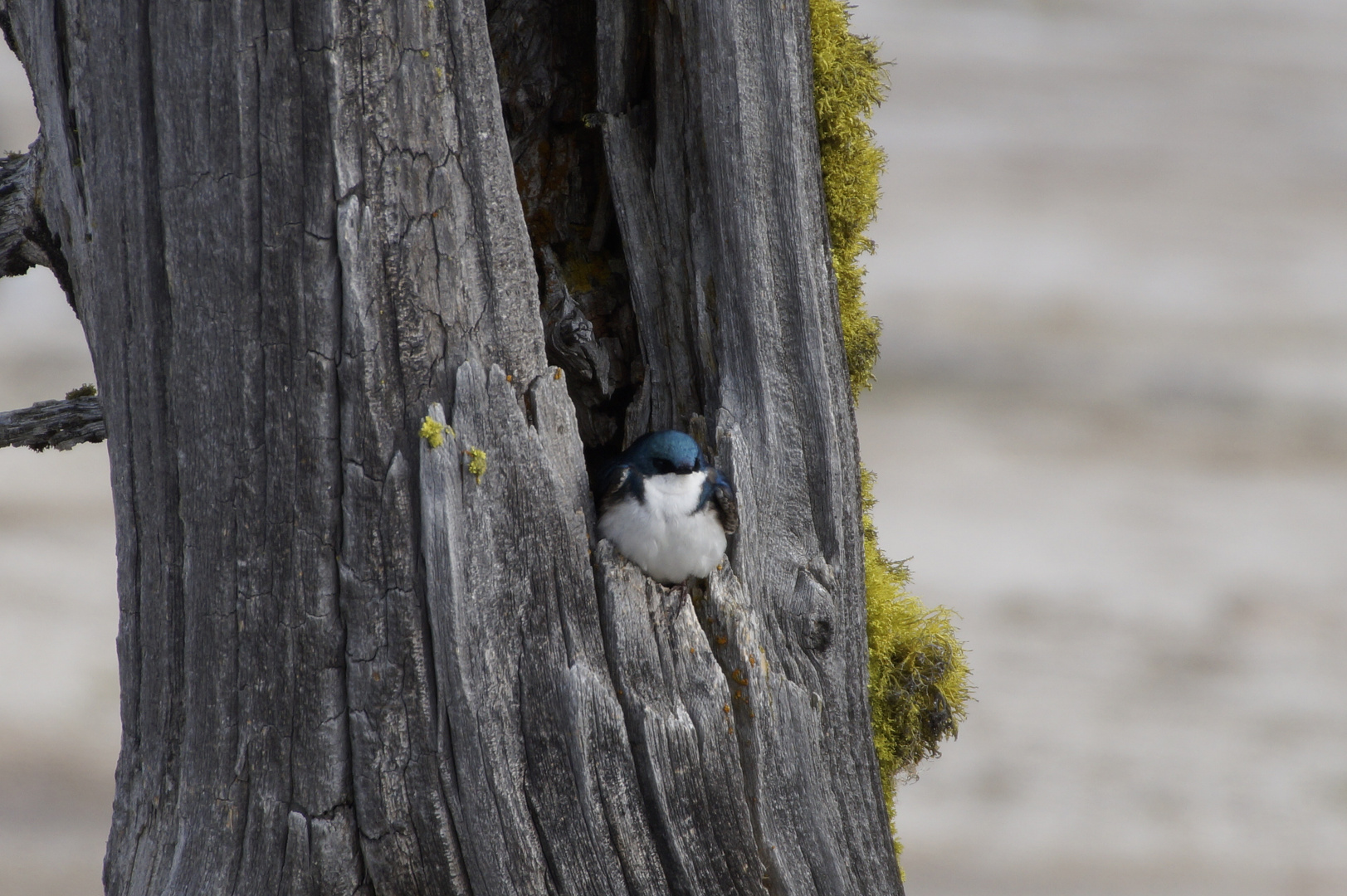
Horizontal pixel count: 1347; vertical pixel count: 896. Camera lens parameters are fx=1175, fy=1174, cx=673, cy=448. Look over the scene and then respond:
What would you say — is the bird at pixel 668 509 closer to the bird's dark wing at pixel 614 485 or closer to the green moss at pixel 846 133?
the bird's dark wing at pixel 614 485

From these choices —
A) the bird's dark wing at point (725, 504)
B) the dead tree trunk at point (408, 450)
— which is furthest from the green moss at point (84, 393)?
the bird's dark wing at point (725, 504)

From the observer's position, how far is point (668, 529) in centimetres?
278

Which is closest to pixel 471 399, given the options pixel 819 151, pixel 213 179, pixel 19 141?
pixel 213 179

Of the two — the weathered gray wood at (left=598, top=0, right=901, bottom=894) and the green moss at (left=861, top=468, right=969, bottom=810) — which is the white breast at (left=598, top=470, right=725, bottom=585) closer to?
the weathered gray wood at (left=598, top=0, right=901, bottom=894)

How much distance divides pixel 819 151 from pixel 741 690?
1.48 m

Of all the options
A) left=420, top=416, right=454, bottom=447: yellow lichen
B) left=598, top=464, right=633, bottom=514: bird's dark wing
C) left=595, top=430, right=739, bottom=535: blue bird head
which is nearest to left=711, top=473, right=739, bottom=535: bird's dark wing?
left=595, top=430, right=739, bottom=535: blue bird head

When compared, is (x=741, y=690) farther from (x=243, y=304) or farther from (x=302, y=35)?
(x=302, y=35)

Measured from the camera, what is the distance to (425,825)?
8.58 feet

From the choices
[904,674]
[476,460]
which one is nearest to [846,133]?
[476,460]

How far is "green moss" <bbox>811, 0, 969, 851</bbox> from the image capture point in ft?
10.7

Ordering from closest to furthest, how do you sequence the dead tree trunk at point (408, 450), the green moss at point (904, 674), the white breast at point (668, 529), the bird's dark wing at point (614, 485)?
the dead tree trunk at point (408, 450) → the white breast at point (668, 529) → the bird's dark wing at point (614, 485) → the green moss at point (904, 674)

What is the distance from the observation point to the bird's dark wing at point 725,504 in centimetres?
299

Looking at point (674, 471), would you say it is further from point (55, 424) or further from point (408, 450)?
point (55, 424)

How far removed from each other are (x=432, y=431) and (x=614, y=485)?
2.09 ft
